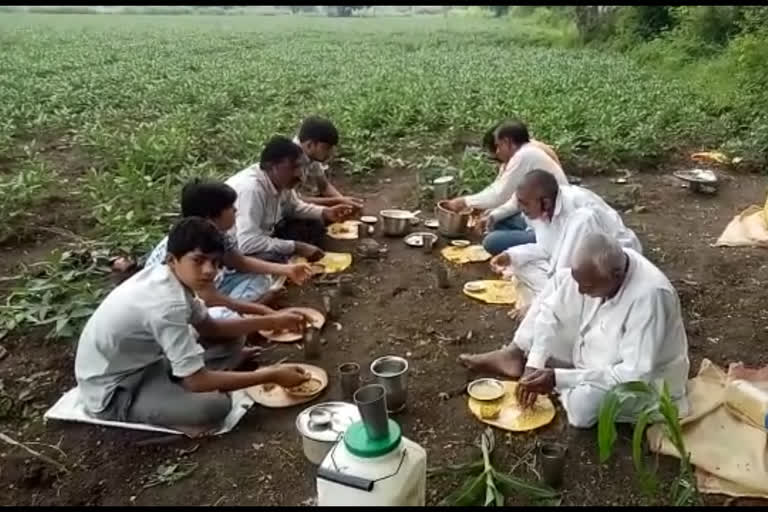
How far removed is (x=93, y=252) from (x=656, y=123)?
6.30 meters

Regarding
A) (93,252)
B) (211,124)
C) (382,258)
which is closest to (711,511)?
(382,258)

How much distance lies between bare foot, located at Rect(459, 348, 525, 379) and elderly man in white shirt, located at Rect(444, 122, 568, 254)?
4.33 ft

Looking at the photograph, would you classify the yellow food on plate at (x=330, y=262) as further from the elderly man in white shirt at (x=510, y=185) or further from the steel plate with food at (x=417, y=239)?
the elderly man in white shirt at (x=510, y=185)

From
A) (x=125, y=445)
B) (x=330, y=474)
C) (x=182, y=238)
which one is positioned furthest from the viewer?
(x=125, y=445)

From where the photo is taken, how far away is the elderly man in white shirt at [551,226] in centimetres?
340

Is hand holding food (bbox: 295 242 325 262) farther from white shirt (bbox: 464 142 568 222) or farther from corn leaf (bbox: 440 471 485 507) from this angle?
corn leaf (bbox: 440 471 485 507)

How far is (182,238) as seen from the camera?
2570 mm

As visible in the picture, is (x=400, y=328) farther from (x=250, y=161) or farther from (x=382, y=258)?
(x=250, y=161)

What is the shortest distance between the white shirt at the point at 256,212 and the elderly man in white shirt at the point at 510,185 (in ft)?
4.43

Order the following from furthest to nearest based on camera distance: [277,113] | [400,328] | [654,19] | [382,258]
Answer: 1. [654,19]
2. [277,113]
3. [382,258]
4. [400,328]

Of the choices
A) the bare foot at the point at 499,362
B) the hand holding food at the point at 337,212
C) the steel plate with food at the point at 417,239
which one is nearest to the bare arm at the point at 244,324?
the bare foot at the point at 499,362

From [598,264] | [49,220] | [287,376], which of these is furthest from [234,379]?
[49,220]

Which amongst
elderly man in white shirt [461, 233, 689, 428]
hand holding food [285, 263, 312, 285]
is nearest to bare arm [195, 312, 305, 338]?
hand holding food [285, 263, 312, 285]

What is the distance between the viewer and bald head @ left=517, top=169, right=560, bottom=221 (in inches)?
135
